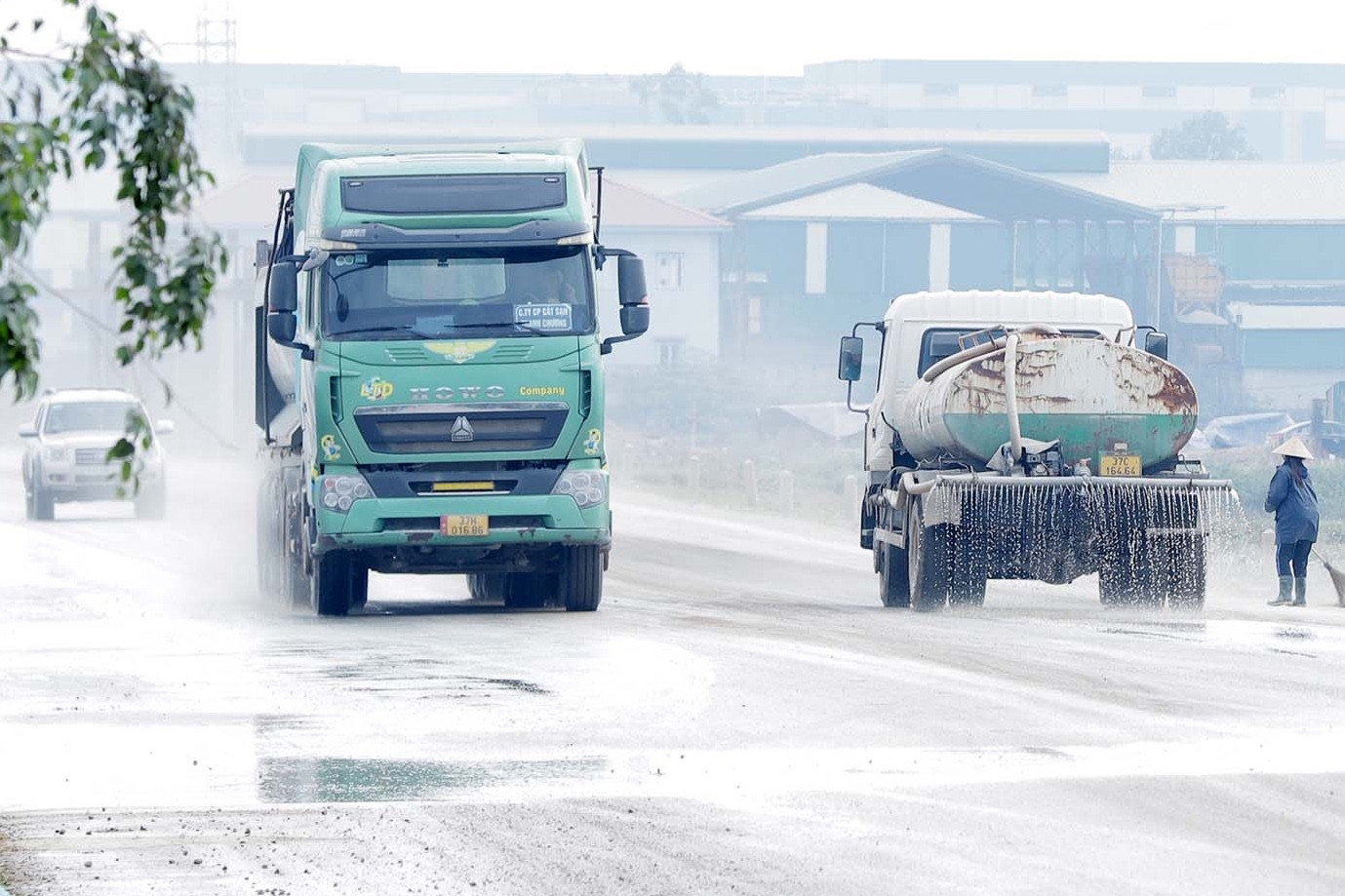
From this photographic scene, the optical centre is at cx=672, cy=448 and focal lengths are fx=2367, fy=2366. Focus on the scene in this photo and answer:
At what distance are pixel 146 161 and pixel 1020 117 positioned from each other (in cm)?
18933

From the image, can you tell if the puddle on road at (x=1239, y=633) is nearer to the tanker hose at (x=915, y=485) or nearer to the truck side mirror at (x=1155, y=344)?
the tanker hose at (x=915, y=485)

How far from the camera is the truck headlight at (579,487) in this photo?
17.9 metres

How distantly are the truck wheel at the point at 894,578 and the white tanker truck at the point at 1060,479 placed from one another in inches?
21.1

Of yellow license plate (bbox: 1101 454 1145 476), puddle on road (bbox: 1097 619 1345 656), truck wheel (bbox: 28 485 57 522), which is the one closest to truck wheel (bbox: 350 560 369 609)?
puddle on road (bbox: 1097 619 1345 656)

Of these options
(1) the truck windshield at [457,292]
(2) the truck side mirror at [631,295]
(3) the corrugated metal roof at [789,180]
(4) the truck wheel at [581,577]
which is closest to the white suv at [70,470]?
(4) the truck wheel at [581,577]

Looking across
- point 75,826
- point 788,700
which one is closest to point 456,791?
point 75,826

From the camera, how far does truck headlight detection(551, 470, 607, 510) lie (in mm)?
17875

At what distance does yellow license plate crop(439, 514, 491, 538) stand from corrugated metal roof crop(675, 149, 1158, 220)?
193 ft

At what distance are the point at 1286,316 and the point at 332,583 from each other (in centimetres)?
6540

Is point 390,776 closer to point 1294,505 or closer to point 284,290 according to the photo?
point 284,290

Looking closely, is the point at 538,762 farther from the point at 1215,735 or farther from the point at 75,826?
the point at 1215,735

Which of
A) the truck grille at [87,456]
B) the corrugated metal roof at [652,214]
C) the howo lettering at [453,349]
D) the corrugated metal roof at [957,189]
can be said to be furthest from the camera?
the corrugated metal roof at [652,214]

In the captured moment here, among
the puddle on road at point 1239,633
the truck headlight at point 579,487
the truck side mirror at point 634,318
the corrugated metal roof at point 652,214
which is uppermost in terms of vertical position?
the corrugated metal roof at point 652,214

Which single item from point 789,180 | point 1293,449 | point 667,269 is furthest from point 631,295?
point 789,180
